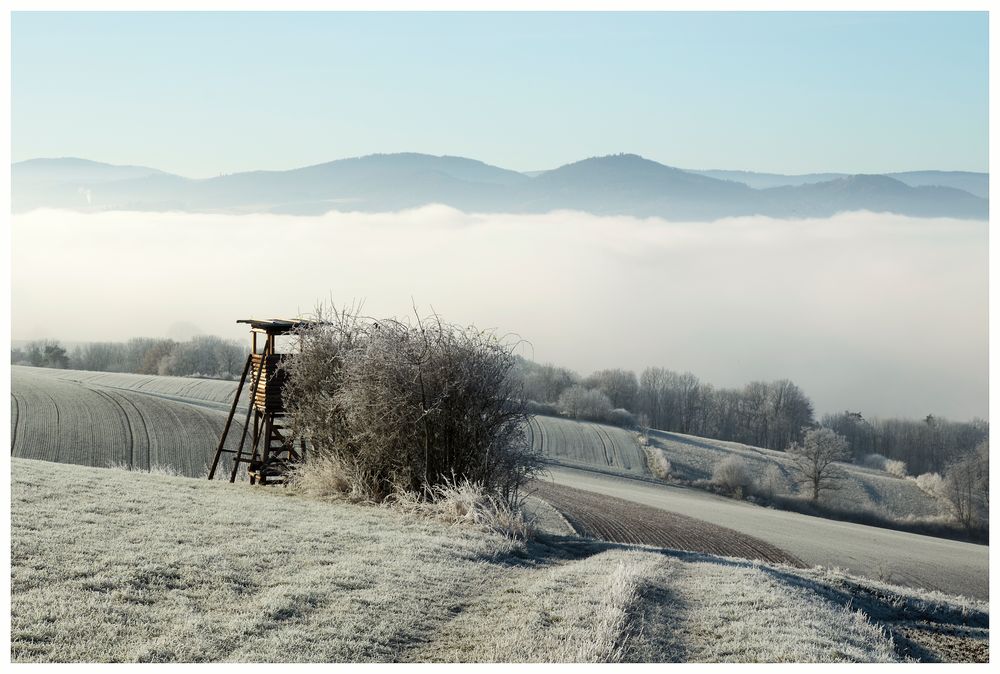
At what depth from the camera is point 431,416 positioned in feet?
44.2

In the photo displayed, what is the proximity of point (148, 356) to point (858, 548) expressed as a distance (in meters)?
58.5

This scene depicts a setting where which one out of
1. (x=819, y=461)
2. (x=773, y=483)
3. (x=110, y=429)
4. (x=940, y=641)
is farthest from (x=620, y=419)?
(x=940, y=641)

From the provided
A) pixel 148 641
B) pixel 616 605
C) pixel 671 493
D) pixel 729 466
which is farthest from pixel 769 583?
pixel 729 466

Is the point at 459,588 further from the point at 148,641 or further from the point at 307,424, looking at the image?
the point at 307,424

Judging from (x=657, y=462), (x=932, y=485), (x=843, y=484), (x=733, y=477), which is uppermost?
(x=657, y=462)

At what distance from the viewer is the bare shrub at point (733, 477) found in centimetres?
4506

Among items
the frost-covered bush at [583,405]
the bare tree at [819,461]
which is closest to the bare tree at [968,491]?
the bare tree at [819,461]

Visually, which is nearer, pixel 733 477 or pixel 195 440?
pixel 195 440

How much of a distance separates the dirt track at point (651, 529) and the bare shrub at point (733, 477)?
20.5 meters

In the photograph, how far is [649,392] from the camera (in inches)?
2997

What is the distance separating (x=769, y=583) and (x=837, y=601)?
891mm

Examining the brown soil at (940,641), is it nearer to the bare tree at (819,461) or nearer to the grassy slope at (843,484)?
the grassy slope at (843,484)

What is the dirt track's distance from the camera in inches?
732

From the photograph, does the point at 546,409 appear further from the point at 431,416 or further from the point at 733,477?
the point at 431,416
